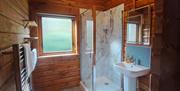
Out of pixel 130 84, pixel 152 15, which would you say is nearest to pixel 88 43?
pixel 130 84

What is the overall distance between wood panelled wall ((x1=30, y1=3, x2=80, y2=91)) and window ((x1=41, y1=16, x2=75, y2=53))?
7.0 inches

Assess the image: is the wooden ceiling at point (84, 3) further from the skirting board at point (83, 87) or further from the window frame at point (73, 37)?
the skirting board at point (83, 87)

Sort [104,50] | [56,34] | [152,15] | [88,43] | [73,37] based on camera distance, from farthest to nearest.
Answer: [104,50], [73,37], [56,34], [88,43], [152,15]

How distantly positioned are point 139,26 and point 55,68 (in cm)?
213

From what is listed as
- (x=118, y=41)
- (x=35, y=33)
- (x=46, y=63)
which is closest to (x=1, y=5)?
(x=35, y=33)

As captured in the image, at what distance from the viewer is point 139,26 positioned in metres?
2.36

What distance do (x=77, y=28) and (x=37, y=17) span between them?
0.97m

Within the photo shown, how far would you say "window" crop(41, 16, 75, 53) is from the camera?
2.96 m

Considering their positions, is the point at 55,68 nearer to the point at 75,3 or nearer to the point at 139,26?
the point at 75,3

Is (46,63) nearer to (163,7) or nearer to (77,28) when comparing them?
(77,28)

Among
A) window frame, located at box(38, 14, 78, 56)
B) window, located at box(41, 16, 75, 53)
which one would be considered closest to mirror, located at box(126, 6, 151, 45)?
window frame, located at box(38, 14, 78, 56)

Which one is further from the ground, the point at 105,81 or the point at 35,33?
the point at 35,33

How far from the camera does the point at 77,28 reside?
312 cm

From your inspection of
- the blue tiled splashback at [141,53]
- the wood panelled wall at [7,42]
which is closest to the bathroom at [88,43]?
the blue tiled splashback at [141,53]
